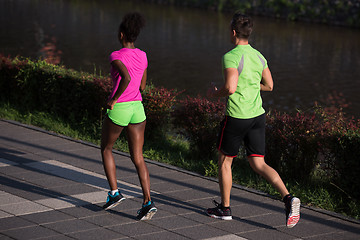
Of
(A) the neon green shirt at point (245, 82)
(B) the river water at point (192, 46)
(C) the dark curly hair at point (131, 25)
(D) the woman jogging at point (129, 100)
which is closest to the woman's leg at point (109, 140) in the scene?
(D) the woman jogging at point (129, 100)

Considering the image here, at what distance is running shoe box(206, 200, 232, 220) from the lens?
5.38 m

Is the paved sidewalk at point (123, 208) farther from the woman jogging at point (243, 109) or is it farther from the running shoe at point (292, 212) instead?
the woman jogging at point (243, 109)

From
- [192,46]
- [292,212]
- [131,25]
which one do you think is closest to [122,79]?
[131,25]

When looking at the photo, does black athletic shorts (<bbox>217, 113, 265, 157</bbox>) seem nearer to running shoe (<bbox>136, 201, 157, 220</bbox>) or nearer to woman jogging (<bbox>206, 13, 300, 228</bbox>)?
woman jogging (<bbox>206, 13, 300, 228</bbox>)

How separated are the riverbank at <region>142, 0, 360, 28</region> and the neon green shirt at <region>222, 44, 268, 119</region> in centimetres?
2375

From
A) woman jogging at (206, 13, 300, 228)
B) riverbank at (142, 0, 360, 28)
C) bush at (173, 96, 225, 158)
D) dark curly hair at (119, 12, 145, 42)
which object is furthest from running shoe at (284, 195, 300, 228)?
riverbank at (142, 0, 360, 28)

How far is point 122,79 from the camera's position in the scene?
511 centimetres

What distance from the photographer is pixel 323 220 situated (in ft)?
18.1

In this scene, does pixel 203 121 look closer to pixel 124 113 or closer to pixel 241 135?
pixel 241 135

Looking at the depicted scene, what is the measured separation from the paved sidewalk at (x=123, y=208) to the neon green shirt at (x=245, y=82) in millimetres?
1009

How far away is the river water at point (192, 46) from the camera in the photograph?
15055mm

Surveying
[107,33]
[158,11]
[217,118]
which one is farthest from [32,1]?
[217,118]

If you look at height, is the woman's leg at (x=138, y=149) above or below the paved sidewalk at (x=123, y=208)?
above

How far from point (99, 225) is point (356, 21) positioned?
24583 mm
